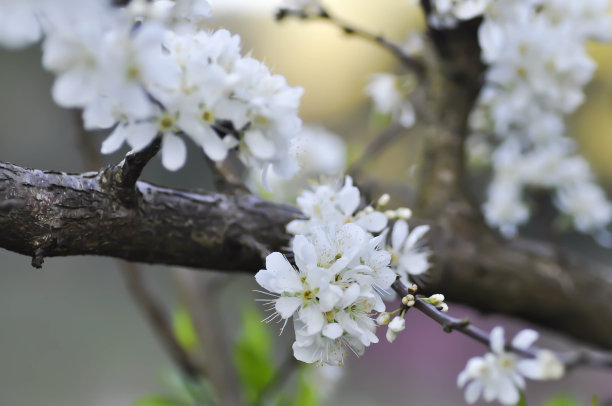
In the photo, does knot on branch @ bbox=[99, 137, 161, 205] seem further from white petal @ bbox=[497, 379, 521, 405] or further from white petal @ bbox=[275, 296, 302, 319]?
white petal @ bbox=[497, 379, 521, 405]

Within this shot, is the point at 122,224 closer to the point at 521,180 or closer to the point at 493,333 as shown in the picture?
the point at 493,333

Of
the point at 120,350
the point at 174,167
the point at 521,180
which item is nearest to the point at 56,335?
the point at 120,350

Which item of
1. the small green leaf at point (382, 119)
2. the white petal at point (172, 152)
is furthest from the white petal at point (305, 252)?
the small green leaf at point (382, 119)

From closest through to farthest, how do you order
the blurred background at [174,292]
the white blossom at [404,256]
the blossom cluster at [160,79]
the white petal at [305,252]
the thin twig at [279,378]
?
the blossom cluster at [160,79] < the white petal at [305,252] < the white blossom at [404,256] < the thin twig at [279,378] < the blurred background at [174,292]

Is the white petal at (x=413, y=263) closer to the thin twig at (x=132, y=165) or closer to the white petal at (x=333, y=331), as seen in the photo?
A: the white petal at (x=333, y=331)

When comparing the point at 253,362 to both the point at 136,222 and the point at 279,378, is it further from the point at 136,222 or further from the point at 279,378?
the point at 136,222

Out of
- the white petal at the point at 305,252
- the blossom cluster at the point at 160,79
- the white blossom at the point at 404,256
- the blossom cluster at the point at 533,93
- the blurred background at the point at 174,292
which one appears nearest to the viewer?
the blossom cluster at the point at 160,79

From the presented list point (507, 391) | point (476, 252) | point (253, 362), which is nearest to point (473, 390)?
point (507, 391)
